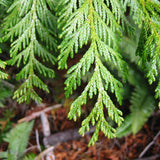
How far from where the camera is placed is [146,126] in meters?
2.99

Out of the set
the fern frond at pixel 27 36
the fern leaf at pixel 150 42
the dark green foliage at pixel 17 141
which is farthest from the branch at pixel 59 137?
the fern leaf at pixel 150 42

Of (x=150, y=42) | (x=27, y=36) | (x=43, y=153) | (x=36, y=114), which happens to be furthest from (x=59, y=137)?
(x=150, y=42)

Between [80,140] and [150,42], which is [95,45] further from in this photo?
[80,140]

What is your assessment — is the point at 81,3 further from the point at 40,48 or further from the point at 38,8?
the point at 40,48

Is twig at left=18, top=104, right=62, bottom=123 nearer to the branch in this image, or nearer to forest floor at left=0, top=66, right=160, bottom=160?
forest floor at left=0, top=66, right=160, bottom=160

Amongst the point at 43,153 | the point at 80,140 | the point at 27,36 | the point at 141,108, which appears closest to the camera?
the point at 27,36

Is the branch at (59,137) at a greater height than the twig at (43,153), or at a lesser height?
greater

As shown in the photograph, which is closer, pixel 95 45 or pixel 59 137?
pixel 95 45

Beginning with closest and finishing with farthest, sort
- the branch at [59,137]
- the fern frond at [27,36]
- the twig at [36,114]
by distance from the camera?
the fern frond at [27,36], the branch at [59,137], the twig at [36,114]

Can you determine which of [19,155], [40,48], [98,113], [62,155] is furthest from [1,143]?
[98,113]

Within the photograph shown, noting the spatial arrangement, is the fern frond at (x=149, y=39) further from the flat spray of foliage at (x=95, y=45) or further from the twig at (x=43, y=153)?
the twig at (x=43, y=153)

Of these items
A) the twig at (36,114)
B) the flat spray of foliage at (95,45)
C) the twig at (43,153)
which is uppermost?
the flat spray of foliage at (95,45)

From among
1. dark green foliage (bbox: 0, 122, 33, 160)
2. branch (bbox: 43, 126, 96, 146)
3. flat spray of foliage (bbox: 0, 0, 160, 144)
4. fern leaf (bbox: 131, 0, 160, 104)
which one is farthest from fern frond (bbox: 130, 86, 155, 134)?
dark green foliage (bbox: 0, 122, 33, 160)

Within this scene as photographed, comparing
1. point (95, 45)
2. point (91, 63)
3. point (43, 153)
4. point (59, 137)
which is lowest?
point (43, 153)
